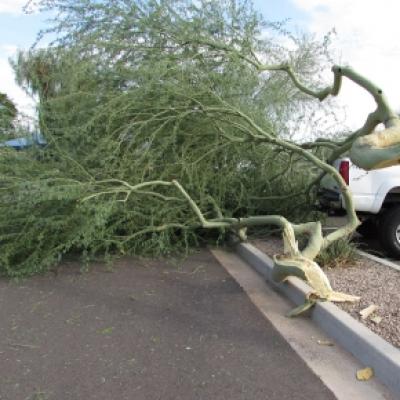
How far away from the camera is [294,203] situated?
369 inches

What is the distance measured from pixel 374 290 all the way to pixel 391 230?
279cm

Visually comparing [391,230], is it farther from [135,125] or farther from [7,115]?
[7,115]

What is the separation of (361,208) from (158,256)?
3.32 metres

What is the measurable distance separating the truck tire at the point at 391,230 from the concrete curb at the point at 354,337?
2.98 metres

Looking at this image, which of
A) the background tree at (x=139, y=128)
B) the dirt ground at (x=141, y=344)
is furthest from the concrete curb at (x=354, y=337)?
the background tree at (x=139, y=128)

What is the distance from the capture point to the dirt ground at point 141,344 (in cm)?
373

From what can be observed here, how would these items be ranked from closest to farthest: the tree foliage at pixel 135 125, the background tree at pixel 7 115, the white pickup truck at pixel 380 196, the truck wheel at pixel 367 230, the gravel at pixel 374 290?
the gravel at pixel 374 290, the tree foliage at pixel 135 125, the background tree at pixel 7 115, the white pickup truck at pixel 380 196, the truck wheel at pixel 367 230

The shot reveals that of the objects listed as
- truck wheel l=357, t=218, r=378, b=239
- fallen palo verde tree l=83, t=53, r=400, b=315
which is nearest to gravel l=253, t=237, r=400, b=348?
fallen palo verde tree l=83, t=53, r=400, b=315

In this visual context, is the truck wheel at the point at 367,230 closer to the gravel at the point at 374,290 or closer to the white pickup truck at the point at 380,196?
the white pickup truck at the point at 380,196

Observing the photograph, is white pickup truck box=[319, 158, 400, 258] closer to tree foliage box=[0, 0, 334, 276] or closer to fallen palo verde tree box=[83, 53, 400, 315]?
fallen palo verde tree box=[83, 53, 400, 315]

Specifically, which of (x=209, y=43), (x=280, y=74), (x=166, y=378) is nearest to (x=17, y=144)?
(x=209, y=43)

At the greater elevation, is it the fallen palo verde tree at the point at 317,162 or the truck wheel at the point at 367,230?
the fallen palo verde tree at the point at 317,162

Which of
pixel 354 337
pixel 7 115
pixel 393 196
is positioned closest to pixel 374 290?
pixel 354 337

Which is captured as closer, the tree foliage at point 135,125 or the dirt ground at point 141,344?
the dirt ground at point 141,344
